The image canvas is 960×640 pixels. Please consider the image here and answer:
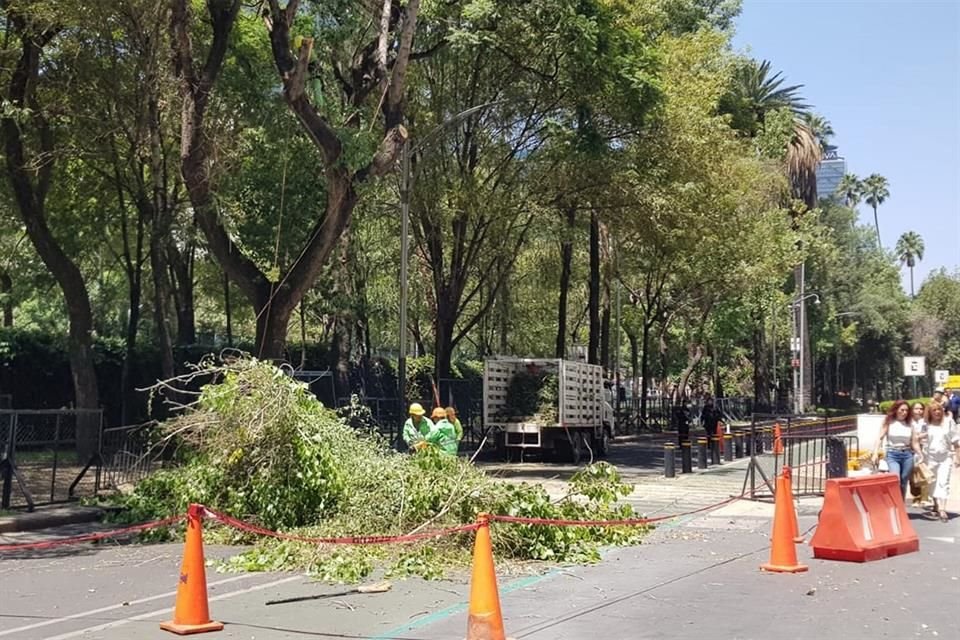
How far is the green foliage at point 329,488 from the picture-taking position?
35.1 ft

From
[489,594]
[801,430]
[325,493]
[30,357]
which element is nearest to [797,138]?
[801,430]

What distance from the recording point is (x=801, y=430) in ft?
95.8

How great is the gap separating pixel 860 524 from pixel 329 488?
6.08m

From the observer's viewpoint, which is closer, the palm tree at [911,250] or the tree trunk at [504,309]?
the tree trunk at [504,309]

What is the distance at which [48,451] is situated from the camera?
1822cm

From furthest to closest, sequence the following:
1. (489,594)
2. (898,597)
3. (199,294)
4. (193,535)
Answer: (199,294)
(898,597)
(193,535)
(489,594)

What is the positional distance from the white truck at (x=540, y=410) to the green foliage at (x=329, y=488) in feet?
38.4

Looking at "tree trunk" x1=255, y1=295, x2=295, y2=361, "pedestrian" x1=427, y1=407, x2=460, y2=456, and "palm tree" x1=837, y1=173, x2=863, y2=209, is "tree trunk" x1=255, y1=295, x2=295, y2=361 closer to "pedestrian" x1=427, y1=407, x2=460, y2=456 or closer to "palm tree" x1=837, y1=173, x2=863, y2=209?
"pedestrian" x1=427, y1=407, x2=460, y2=456

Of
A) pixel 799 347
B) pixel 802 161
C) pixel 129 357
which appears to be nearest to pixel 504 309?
pixel 129 357

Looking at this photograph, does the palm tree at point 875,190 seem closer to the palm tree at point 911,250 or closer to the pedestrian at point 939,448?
the palm tree at point 911,250

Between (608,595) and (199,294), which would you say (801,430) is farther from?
(199,294)

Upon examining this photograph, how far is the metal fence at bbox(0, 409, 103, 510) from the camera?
1454 cm

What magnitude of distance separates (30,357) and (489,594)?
24556 mm

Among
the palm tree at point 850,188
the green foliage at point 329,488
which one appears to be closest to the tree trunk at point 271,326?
the green foliage at point 329,488
